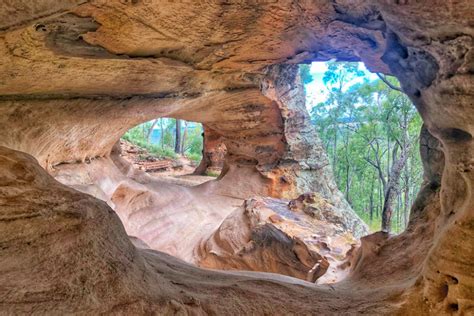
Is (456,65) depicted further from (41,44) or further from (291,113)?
(291,113)

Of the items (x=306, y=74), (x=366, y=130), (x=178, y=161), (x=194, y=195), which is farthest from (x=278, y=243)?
(x=306, y=74)

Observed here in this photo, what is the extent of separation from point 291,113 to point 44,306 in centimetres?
849

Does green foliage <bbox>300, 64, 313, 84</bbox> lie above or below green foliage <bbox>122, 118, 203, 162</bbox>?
above

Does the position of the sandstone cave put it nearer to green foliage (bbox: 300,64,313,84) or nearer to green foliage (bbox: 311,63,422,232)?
green foliage (bbox: 311,63,422,232)

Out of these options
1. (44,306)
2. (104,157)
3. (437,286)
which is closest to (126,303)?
(44,306)

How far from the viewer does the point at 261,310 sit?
8.04 feet

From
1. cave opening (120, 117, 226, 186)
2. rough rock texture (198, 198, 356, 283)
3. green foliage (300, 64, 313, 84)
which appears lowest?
rough rock texture (198, 198, 356, 283)

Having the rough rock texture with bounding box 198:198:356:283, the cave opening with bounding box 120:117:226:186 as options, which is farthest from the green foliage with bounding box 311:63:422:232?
the cave opening with bounding box 120:117:226:186

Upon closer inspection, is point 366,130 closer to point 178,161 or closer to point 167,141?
point 178,161

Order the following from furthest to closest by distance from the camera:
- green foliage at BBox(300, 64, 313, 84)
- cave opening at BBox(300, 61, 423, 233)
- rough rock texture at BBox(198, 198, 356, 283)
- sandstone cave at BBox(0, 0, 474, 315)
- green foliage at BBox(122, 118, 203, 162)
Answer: green foliage at BBox(122, 118, 203, 162) < green foliage at BBox(300, 64, 313, 84) < cave opening at BBox(300, 61, 423, 233) < rough rock texture at BBox(198, 198, 356, 283) < sandstone cave at BBox(0, 0, 474, 315)

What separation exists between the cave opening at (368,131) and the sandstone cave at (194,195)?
7.94ft

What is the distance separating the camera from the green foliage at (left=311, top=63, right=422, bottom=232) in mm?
11531

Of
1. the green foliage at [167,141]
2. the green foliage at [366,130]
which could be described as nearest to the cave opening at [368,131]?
the green foliage at [366,130]

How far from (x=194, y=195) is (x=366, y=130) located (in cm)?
911
